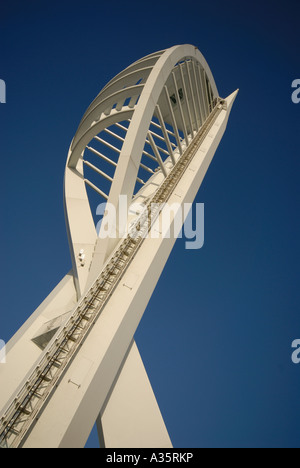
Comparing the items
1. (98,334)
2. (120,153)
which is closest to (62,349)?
(98,334)

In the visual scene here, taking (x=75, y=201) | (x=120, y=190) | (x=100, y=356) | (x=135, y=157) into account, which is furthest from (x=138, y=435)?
(x=75, y=201)

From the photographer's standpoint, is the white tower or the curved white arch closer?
the white tower

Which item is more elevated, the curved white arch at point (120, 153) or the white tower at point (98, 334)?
the curved white arch at point (120, 153)

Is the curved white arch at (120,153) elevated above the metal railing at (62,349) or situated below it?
above

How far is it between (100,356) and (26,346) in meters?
2.28

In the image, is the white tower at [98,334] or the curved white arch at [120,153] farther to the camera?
the curved white arch at [120,153]

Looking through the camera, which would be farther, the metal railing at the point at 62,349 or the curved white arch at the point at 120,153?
the curved white arch at the point at 120,153

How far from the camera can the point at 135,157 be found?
7289 millimetres

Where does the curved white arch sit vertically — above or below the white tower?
above

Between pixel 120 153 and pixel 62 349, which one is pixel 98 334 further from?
pixel 120 153

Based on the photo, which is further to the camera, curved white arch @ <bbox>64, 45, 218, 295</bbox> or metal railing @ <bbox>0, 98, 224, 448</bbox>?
curved white arch @ <bbox>64, 45, 218, 295</bbox>

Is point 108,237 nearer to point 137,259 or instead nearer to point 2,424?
point 137,259

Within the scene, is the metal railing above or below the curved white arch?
below
